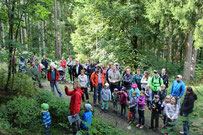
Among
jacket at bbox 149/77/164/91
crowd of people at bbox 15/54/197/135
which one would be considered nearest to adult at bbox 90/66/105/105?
crowd of people at bbox 15/54/197/135

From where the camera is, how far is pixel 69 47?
3881cm

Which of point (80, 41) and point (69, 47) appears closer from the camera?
point (80, 41)

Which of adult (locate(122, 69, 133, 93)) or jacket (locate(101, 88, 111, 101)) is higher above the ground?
adult (locate(122, 69, 133, 93))

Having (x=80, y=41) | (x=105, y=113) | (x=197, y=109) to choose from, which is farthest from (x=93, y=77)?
(x=80, y=41)

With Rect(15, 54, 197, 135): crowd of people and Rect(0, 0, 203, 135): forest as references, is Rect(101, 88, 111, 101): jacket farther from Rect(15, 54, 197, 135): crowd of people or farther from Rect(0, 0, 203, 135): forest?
Rect(0, 0, 203, 135): forest

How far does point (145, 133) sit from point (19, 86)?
5.78 m

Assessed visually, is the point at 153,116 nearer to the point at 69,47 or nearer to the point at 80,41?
the point at 80,41

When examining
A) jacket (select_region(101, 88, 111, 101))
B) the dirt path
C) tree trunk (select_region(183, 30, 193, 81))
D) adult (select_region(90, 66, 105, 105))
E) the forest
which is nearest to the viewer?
the forest

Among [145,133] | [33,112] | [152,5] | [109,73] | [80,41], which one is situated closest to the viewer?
[33,112]

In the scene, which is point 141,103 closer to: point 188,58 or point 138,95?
point 138,95

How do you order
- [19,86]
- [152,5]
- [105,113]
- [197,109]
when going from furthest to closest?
[152,5]
[105,113]
[19,86]
[197,109]

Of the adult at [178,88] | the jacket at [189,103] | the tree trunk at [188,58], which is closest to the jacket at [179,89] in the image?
the adult at [178,88]

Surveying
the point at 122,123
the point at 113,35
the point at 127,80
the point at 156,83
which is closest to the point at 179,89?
the point at 156,83

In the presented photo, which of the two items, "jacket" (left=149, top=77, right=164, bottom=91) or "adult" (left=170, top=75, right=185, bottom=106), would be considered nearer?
"adult" (left=170, top=75, right=185, bottom=106)
